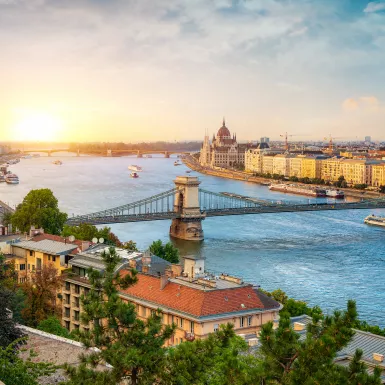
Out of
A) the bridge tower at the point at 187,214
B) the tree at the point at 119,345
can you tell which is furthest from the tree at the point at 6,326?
the bridge tower at the point at 187,214

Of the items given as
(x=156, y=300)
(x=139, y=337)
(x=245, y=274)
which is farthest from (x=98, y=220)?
(x=139, y=337)

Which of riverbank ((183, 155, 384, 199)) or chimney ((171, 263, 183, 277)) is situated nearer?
chimney ((171, 263, 183, 277))

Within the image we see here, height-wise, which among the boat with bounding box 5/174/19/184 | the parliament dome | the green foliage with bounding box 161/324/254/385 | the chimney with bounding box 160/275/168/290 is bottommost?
the boat with bounding box 5/174/19/184

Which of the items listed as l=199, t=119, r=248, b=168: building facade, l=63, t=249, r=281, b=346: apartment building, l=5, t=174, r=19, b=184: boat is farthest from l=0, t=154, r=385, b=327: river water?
l=199, t=119, r=248, b=168: building facade

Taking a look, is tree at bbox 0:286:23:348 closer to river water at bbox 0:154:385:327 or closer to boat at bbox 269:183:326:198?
river water at bbox 0:154:385:327

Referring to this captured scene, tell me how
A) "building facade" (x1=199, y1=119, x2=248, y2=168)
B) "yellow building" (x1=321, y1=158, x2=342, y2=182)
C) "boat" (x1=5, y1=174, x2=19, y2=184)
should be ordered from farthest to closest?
"building facade" (x1=199, y1=119, x2=248, y2=168), "yellow building" (x1=321, y1=158, x2=342, y2=182), "boat" (x1=5, y1=174, x2=19, y2=184)

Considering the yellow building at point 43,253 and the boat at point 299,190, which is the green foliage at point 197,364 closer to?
the yellow building at point 43,253
